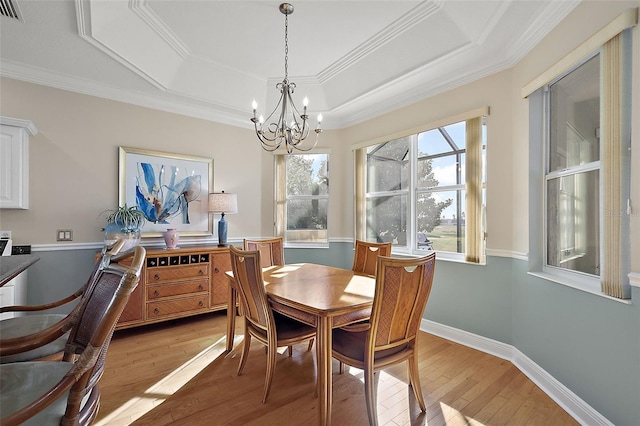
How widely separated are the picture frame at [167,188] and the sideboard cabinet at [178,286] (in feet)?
1.65

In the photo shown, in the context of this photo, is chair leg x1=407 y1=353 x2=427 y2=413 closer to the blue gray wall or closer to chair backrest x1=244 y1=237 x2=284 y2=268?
the blue gray wall

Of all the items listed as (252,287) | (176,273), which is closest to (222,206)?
(176,273)

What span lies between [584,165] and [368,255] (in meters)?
1.75

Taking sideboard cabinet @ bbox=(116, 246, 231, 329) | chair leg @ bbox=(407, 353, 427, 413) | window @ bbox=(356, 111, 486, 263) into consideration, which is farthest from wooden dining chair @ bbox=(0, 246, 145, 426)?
window @ bbox=(356, 111, 486, 263)

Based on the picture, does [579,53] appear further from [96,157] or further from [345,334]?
[96,157]

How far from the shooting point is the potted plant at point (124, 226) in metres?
3.03

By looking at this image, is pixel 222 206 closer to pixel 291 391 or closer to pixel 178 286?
pixel 178 286

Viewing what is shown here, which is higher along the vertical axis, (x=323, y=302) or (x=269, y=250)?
(x=269, y=250)

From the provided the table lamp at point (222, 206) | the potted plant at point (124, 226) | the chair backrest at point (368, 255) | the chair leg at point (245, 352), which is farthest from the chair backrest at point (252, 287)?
the table lamp at point (222, 206)

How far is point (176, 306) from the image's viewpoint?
330 cm

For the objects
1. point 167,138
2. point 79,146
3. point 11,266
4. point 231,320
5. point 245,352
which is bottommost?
point 245,352

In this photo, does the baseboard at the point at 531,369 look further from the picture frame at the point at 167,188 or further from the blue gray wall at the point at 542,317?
the picture frame at the point at 167,188

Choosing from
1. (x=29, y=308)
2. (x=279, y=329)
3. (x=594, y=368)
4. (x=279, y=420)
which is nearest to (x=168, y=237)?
(x=29, y=308)

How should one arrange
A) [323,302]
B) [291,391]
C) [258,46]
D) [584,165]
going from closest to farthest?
1. [323,302]
2. [584,165]
3. [291,391]
4. [258,46]
